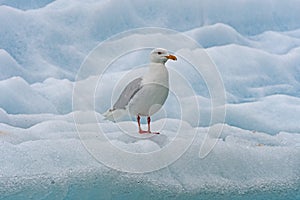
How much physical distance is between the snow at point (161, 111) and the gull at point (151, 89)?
5.9 inches

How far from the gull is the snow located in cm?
15

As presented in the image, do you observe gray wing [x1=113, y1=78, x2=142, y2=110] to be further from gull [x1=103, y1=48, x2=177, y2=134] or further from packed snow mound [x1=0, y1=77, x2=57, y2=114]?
packed snow mound [x1=0, y1=77, x2=57, y2=114]

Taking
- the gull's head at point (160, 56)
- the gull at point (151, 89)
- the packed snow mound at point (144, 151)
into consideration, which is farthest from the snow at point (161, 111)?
the gull's head at point (160, 56)

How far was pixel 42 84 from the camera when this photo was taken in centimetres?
283

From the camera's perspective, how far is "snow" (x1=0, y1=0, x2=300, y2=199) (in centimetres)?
216

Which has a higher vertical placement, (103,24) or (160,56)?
(160,56)

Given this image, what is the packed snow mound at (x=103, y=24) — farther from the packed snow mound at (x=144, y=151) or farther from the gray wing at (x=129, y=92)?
the gray wing at (x=129, y=92)

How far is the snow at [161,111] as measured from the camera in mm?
2156

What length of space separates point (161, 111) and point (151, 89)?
1.79ft

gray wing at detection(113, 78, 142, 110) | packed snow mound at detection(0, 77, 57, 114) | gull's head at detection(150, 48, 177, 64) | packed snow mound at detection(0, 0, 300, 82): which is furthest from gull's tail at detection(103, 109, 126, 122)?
packed snow mound at detection(0, 0, 300, 82)

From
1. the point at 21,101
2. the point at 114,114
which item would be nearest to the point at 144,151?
the point at 114,114

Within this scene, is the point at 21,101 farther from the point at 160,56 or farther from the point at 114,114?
the point at 160,56

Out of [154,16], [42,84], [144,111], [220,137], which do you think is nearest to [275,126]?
[220,137]

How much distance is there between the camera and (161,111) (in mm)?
2662
